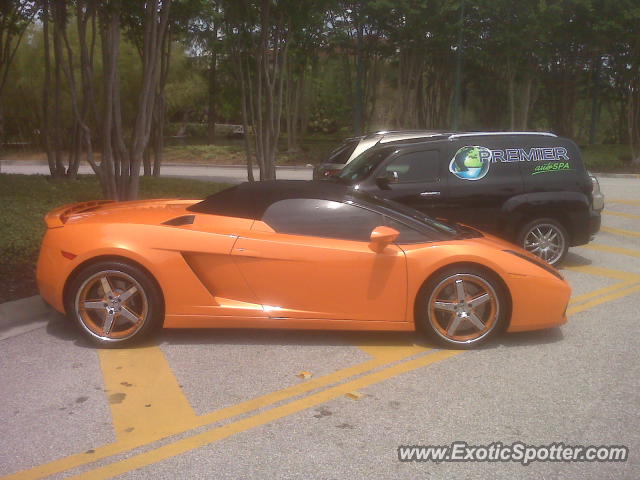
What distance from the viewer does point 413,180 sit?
8.01m

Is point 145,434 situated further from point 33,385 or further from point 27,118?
point 27,118

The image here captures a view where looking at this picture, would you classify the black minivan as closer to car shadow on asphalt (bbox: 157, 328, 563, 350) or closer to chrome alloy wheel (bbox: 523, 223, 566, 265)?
chrome alloy wheel (bbox: 523, 223, 566, 265)

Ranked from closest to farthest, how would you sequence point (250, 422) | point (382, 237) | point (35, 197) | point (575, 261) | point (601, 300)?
point (250, 422)
point (382, 237)
point (601, 300)
point (575, 261)
point (35, 197)

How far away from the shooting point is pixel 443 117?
117ft

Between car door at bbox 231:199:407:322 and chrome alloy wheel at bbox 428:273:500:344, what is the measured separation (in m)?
0.29

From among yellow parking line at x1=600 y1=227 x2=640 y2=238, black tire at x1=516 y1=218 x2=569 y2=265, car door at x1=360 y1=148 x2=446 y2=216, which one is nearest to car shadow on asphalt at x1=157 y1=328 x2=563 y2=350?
black tire at x1=516 y1=218 x2=569 y2=265

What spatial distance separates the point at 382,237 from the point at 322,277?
1.77 ft

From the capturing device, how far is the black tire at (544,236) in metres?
8.02

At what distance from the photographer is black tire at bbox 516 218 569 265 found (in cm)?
802

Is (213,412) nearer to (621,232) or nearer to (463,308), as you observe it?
(463,308)

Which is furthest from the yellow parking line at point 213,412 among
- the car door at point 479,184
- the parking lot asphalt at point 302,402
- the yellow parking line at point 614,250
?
the yellow parking line at point 614,250

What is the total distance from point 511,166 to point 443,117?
2845cm

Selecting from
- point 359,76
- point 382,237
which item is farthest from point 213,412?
point 359,76

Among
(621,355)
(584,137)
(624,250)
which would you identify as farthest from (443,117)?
(621,355)
